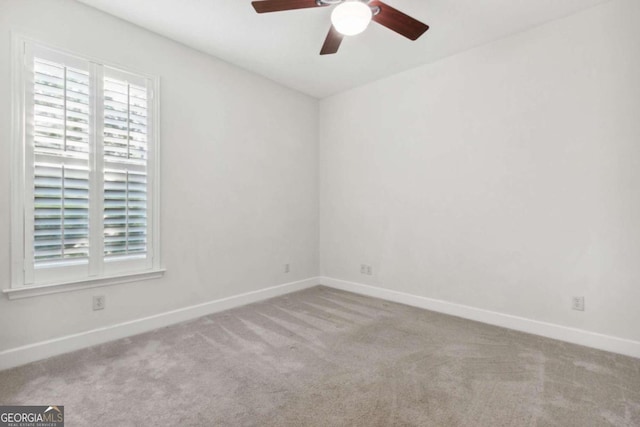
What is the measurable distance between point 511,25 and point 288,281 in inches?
139

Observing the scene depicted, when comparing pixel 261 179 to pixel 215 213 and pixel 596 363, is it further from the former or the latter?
pixel 596 363

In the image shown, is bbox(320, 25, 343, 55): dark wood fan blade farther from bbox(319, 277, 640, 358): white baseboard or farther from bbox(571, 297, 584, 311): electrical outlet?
bbox(571, 297, 584, 311): electrical outlet

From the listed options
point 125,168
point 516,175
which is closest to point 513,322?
point 516,175

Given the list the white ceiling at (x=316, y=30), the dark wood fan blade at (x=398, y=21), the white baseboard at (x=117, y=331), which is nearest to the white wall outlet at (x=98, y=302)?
the white baseboard at (x=117, y=331)

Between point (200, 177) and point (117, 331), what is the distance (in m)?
1.55

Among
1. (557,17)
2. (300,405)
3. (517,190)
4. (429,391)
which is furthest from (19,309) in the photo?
(557,17)

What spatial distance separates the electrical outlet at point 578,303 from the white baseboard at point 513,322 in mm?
175

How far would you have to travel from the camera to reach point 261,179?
3830mm

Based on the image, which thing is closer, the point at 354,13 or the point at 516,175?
the point at 354,13

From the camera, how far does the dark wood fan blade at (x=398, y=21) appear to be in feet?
6.59

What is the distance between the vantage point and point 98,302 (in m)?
2.59

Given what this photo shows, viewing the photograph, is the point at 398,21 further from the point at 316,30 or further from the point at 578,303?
the point at 578,303

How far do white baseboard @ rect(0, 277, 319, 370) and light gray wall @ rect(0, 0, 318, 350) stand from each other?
51mm

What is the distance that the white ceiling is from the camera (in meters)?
2.49
